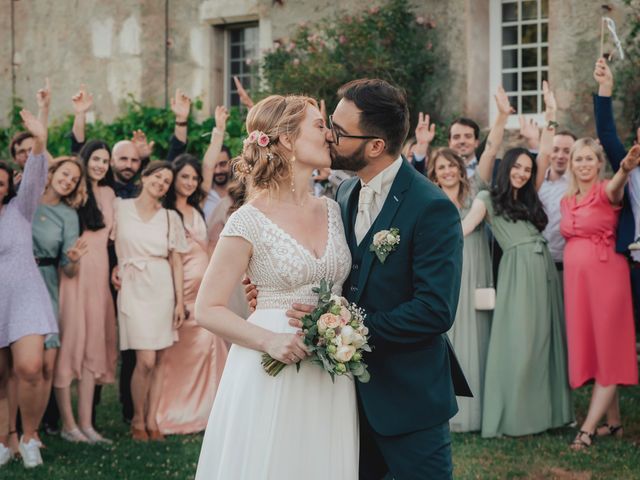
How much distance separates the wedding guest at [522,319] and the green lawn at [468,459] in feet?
0.76

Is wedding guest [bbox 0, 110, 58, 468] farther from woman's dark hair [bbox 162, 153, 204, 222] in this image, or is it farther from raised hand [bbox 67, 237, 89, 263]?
woman's dark hair [bbox 162, 153, 204, 222]

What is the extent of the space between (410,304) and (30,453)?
156 inches

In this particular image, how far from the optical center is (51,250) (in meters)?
7.44

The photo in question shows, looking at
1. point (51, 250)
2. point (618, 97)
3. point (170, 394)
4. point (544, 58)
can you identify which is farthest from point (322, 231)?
point (544, 58)

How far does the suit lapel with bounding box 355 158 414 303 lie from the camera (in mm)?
3852

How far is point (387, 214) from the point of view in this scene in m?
3.89

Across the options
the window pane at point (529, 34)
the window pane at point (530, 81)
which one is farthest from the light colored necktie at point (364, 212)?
the window pane at point (529, 34)

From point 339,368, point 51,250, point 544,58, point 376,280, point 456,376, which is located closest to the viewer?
point 339,368

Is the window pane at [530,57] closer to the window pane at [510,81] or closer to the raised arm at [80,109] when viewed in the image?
the window pane at [510,81]

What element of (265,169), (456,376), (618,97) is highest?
(618,97)

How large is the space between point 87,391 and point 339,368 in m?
4.67

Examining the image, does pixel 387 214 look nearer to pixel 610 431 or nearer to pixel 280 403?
pixel 280 403

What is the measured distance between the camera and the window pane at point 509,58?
13.2 m

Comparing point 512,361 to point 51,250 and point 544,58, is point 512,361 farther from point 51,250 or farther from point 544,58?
point 544,58
